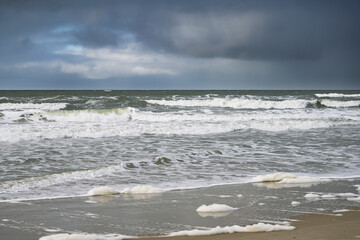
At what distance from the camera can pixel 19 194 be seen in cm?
665

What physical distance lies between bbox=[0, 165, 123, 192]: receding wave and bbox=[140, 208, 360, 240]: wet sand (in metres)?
3.80

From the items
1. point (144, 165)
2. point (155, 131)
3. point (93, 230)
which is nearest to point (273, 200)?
point (93, 230)

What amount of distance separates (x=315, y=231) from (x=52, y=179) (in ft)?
17.4

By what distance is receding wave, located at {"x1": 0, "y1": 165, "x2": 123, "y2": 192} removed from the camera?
711 centimetres

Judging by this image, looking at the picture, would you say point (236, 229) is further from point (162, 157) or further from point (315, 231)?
point (162, 157)

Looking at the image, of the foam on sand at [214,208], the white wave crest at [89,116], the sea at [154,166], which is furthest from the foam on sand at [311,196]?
the white wave crest at [89,116]

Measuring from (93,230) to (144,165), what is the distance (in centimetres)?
487

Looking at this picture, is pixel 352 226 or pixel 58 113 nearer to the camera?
pixel 352 226

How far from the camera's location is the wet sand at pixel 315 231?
14.0ft

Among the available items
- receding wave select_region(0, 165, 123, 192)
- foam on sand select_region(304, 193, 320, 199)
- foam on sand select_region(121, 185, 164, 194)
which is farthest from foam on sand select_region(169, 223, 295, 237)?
receding wave select_region(0, 165, 123, 192)

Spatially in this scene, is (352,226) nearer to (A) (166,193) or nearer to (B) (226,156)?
(A) (166,193)

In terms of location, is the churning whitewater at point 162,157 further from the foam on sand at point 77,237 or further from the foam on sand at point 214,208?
the foam on sand at point 77,237

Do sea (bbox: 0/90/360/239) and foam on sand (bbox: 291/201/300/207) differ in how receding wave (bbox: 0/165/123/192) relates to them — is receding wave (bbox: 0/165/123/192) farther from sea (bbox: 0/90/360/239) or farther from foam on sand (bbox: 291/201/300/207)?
foam on sand (bbox: 291/201/300/207)

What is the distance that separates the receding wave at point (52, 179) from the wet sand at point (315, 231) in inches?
150
